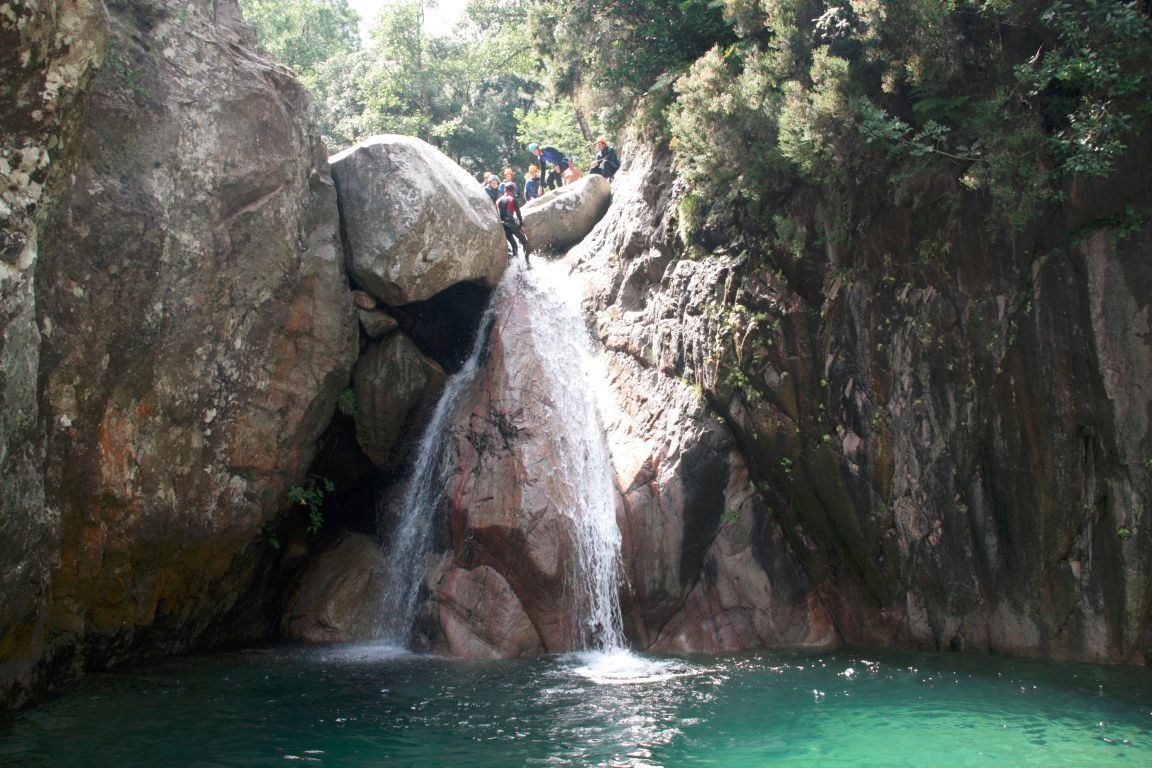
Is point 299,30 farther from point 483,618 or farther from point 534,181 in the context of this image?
point 483,618

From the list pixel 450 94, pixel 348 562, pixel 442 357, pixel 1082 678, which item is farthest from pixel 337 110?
pixel 1082 678

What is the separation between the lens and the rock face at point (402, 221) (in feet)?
45.7

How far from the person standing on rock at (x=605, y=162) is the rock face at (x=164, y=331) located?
24.7 feet

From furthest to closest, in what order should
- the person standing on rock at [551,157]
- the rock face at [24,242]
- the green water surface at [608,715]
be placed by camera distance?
the person standing on rock at [551,157] → the rock face at [24,242] → the green water surface at [608,715]

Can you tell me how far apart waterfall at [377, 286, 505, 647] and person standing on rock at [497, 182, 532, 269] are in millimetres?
2794

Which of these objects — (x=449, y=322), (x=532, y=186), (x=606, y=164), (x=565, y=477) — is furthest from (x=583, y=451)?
(x=532, y=186)

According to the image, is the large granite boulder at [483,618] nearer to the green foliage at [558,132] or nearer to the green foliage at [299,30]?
the green foliage at [558,132]

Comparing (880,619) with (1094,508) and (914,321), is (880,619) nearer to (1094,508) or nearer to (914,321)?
(1094,508)

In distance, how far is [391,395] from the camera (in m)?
14.4

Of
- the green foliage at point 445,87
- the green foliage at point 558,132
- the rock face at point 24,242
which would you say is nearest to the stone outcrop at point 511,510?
the rock face at point 24,242

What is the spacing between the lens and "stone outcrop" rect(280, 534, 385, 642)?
43.6 feet

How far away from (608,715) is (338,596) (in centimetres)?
591

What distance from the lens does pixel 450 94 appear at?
32656 mm

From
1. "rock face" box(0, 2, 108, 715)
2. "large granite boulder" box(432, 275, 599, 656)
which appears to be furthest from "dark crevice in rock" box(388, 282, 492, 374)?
"rock face" box(0, 2, 108, 715)
